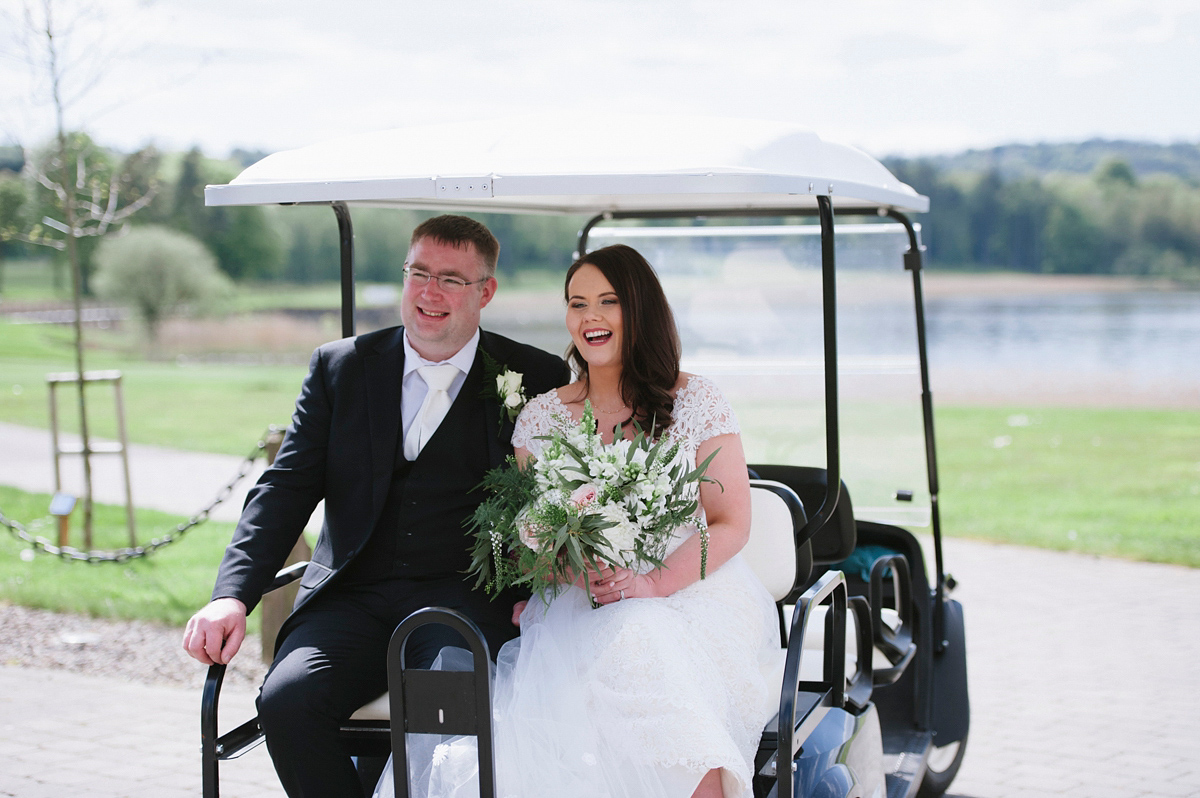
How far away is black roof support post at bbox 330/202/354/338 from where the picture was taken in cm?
343

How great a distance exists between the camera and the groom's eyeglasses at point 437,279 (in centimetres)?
301

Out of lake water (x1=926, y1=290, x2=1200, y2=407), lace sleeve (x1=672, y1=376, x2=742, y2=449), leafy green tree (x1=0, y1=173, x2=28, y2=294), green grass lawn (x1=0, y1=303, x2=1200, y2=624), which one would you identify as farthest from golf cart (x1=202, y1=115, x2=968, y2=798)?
lake water (x1=926, y1=290, x2=1200, y2=407)

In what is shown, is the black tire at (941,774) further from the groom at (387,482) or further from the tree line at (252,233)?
the tree line at (252,233)

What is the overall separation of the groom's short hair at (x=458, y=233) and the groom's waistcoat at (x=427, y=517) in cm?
51

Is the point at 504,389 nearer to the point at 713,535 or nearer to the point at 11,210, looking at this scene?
the point at 713,535

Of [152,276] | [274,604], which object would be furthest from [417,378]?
[152,276]

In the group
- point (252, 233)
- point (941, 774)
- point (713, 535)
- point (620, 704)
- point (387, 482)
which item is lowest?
point (941, 774)

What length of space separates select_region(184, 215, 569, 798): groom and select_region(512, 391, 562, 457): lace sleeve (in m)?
0.06

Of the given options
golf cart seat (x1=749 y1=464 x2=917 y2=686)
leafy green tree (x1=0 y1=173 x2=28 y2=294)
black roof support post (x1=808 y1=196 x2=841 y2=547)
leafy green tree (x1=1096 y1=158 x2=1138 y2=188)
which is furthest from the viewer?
leafy green tree (x1=1096 y1=158 x2=1138 y2=188)

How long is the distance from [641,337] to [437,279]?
1.93 feet

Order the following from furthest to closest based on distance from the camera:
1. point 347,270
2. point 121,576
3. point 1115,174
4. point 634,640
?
1. point 1115,174
2. point 121,576
3. point 347,270
4. point 634,640

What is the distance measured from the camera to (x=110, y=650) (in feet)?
17.3

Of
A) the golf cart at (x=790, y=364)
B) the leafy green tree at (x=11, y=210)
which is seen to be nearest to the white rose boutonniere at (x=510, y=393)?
the golf cart at (x=790, y=364)

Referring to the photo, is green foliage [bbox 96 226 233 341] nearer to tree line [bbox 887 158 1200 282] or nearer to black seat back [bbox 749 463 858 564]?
tree line [bbox 887 158 1200 282]
